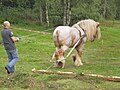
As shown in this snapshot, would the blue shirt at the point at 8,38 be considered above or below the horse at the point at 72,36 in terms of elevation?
above

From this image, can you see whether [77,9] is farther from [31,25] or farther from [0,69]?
[0,69]

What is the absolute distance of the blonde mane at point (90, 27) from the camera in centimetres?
1474

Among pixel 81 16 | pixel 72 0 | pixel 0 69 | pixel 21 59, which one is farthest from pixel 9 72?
pixel 81 16

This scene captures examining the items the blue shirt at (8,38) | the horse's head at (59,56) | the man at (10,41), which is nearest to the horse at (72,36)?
the horse's head at (59,56)

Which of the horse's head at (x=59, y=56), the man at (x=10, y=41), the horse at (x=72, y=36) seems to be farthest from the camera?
the horse at (x=72, y=36)

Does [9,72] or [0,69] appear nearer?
[9,72]

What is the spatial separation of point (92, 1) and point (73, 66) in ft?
83.6

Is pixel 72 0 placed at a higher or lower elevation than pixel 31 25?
higher

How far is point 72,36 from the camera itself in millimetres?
14117

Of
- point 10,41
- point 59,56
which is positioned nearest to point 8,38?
point 10,41

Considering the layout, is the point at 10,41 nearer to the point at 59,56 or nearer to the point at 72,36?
the point at 59,56

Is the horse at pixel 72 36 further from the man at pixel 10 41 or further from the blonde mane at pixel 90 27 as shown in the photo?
the man at pixel 10 41

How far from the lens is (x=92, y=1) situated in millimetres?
39281

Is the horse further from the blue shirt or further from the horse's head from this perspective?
the blue shirt
